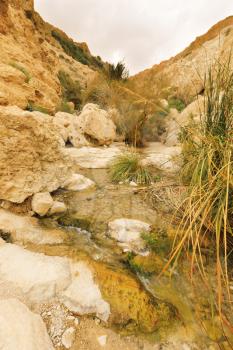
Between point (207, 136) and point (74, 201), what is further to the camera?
point (74, 201)

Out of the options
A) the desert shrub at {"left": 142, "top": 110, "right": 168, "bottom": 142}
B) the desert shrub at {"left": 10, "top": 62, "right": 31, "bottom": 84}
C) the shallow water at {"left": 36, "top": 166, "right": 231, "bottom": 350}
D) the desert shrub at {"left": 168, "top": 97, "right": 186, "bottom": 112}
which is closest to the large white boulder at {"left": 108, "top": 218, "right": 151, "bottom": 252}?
the shallow water at {"left": 36, "top": 166, "right": 231, "bottom": 350}

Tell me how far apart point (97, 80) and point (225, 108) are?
5.69 meters

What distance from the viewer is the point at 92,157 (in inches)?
144

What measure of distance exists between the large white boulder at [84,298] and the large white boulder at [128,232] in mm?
444

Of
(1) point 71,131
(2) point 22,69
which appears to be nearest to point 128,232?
(1) point 71,131

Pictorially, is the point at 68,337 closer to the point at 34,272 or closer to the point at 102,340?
the point at 102,340

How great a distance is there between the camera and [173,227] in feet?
5.93

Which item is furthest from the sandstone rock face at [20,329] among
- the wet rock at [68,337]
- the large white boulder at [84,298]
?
the large white boulder at [84,298]

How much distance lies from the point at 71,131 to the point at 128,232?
10.3 ft

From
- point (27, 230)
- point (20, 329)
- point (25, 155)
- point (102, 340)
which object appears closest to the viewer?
point (20, 329)

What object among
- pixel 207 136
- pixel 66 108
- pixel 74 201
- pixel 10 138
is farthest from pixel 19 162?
pixel 66 108

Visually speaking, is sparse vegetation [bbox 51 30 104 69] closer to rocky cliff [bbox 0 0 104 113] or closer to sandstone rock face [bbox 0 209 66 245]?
rocky cliff [bbox 0 0 104 113]

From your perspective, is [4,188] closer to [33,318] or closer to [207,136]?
[33,318]

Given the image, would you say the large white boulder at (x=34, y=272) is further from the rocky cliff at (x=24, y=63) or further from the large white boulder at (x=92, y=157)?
the rocky cliff at (x=24, y=63)
